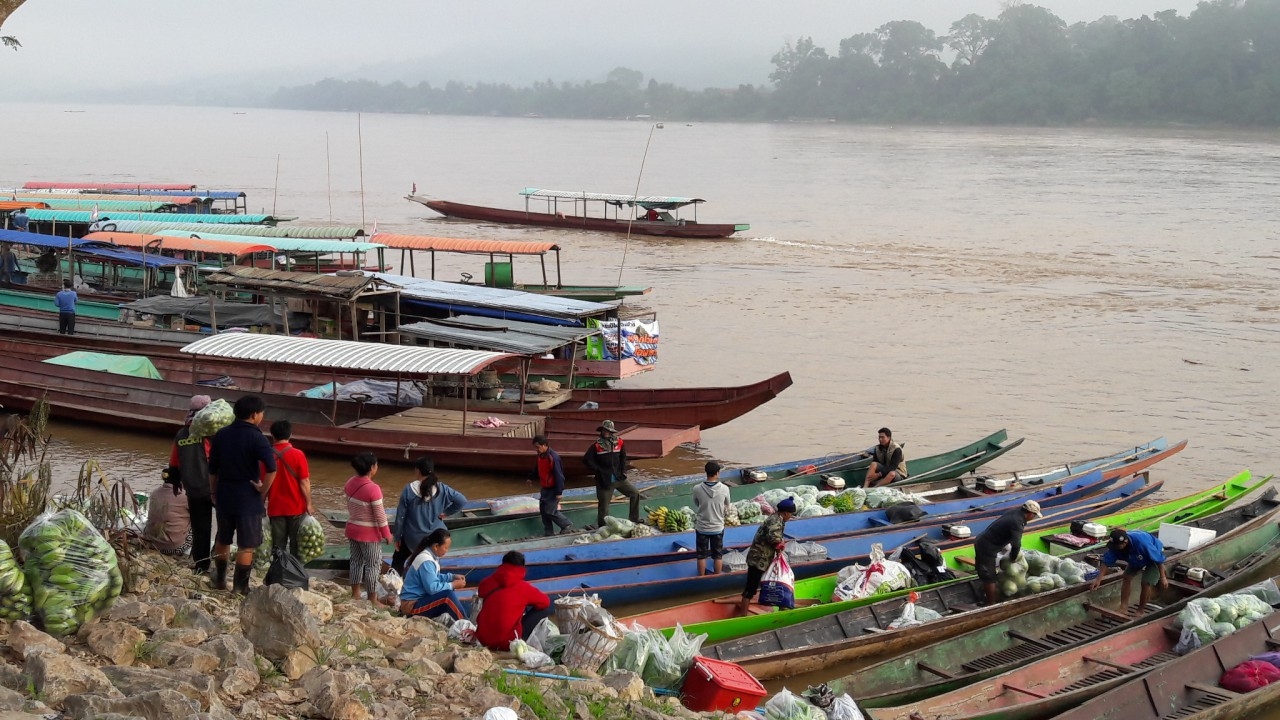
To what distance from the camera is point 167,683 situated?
4742mm

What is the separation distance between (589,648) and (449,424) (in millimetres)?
6993

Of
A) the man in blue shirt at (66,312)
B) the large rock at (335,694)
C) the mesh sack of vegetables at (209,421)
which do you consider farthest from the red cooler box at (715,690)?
the man in blue shirt at (66,312)

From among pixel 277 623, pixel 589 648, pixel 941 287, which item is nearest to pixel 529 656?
pixel 589 648

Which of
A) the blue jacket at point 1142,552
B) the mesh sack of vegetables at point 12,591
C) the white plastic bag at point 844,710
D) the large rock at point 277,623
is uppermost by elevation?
the mesh sack of vegetables at point 12,591

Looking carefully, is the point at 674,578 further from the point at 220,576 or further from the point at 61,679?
the point at 61,679

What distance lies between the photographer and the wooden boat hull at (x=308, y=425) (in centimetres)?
1271

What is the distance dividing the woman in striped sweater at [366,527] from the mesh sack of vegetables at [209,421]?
773 mm

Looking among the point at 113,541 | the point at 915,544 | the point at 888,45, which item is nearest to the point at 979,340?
the point at 915,544

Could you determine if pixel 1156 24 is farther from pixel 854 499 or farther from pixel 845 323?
pixel 854 499

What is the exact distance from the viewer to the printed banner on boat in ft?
48.8

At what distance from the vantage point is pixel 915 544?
9023 millimetres

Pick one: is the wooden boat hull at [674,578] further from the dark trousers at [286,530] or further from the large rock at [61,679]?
the large rock at [61,679]

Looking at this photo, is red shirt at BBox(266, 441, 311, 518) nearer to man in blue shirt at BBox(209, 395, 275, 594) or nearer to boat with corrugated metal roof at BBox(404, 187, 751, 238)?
man in blue shirt at BBox(209, 395, 275, 594)

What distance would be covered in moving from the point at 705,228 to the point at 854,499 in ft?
76.3
